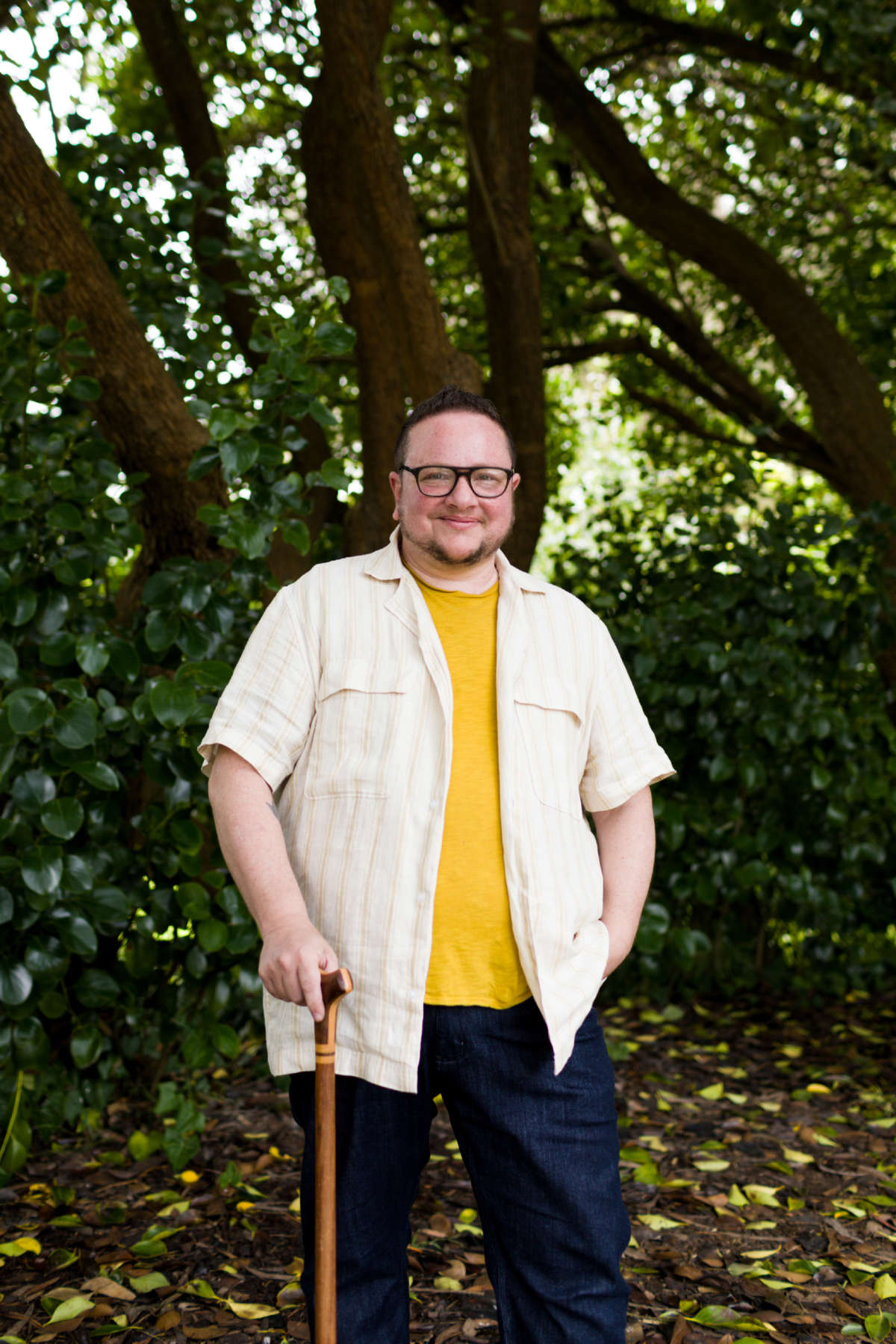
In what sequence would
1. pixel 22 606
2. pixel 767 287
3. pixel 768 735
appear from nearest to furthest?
1. pixel 22 606
2. pixel 768 735
3. pixel 767 287

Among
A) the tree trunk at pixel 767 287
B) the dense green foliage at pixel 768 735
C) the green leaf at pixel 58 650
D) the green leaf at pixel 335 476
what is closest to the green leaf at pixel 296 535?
the green leaf at pixel 335 476

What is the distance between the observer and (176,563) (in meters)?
3.09

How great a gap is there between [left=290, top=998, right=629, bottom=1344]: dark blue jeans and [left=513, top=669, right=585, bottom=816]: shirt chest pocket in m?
0.32

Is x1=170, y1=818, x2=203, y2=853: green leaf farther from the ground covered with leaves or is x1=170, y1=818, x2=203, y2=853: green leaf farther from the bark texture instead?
the bark texture

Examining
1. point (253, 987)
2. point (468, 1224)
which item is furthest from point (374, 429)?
point (468, 1224)

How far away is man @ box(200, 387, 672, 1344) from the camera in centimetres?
174

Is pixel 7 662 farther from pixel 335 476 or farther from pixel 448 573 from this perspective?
pixel 448 573

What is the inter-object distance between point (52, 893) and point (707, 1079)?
2309mm

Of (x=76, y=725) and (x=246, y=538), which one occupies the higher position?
(x=246, y=538)

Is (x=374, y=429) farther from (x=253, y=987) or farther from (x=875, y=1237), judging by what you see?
(x=875, y=1237)

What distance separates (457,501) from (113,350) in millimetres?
1820

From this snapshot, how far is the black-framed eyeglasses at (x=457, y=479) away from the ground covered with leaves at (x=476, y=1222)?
1.73 m

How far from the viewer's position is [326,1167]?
1610 millimetres

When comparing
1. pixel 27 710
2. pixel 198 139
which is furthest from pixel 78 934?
pixel 198 139
